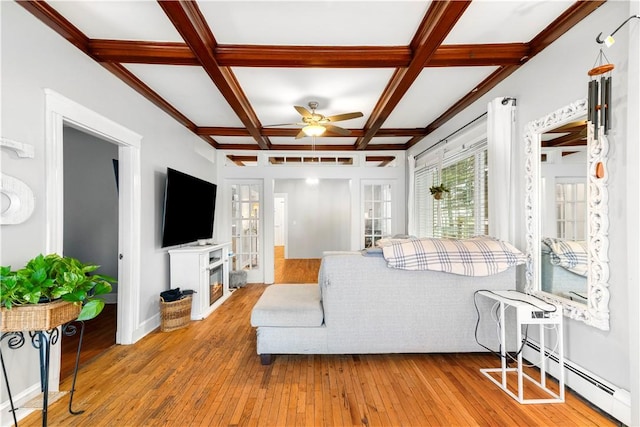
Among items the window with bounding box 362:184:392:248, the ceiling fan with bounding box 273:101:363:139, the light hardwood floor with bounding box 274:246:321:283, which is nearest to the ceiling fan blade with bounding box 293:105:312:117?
the ceiling fan with bounding box 273:101:363:139

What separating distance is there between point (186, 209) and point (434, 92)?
10.8 feet

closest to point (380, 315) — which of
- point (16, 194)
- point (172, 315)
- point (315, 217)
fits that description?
point (172, 315)

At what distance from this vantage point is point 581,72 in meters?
1.83

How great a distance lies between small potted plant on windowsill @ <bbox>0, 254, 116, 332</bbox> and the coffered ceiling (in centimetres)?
161

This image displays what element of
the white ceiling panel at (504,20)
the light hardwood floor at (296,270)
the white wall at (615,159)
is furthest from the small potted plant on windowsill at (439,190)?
the light hardwood floor at (296,270)

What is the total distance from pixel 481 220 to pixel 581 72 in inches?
61.7

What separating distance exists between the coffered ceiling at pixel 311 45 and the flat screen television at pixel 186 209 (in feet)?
3.09

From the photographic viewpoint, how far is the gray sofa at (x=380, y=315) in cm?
225

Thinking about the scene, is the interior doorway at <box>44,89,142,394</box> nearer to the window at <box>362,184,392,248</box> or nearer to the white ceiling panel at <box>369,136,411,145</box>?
the white ceiling panel at <box>369,136,411,145</box>

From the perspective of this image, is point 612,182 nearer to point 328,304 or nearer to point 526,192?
point 526,192

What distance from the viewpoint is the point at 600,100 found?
1614mm

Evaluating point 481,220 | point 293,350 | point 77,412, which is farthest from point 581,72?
point 77,412

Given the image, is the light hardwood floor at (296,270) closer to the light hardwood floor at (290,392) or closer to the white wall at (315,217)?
Answer: the white wall at (315,217)

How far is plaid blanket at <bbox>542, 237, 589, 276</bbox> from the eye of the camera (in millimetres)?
1820
